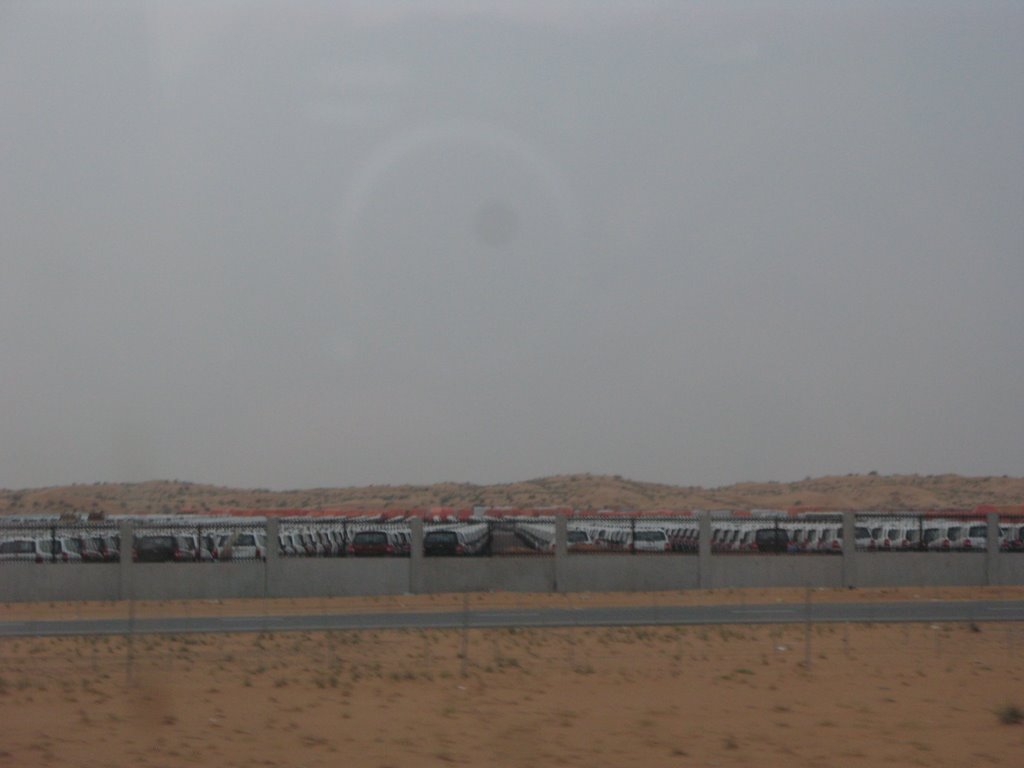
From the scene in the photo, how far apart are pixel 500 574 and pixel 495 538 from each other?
138 cm

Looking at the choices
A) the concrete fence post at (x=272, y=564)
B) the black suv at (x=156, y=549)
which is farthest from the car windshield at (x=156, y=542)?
the concrete fence post at (x=272, y=564)

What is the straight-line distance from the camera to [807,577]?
126 feet

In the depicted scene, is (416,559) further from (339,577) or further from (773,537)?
(773,537)

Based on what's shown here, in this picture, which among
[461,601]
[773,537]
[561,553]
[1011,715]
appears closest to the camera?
[1011,715]

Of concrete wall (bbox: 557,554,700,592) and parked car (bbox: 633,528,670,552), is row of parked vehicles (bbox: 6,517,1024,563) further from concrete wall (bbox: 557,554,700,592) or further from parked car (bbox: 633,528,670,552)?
concrete wall (bbox: 557,554,700,592)

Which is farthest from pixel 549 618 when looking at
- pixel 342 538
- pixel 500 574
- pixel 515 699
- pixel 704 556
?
pixel 515 699

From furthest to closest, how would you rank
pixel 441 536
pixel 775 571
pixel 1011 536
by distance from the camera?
1. pixel 1011 536
2. pixel 775 571
3. pixel 441 536

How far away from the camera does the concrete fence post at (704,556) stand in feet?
124

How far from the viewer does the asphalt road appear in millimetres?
26125

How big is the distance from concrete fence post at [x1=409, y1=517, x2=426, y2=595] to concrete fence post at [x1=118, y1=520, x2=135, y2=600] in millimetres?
8460

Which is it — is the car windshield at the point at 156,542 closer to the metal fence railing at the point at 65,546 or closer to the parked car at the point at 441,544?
the metal fence railing at the point at 65,546

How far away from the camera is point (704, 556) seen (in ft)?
124

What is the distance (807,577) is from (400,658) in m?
21.3

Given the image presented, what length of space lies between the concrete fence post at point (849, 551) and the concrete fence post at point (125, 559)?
75.0 feet
